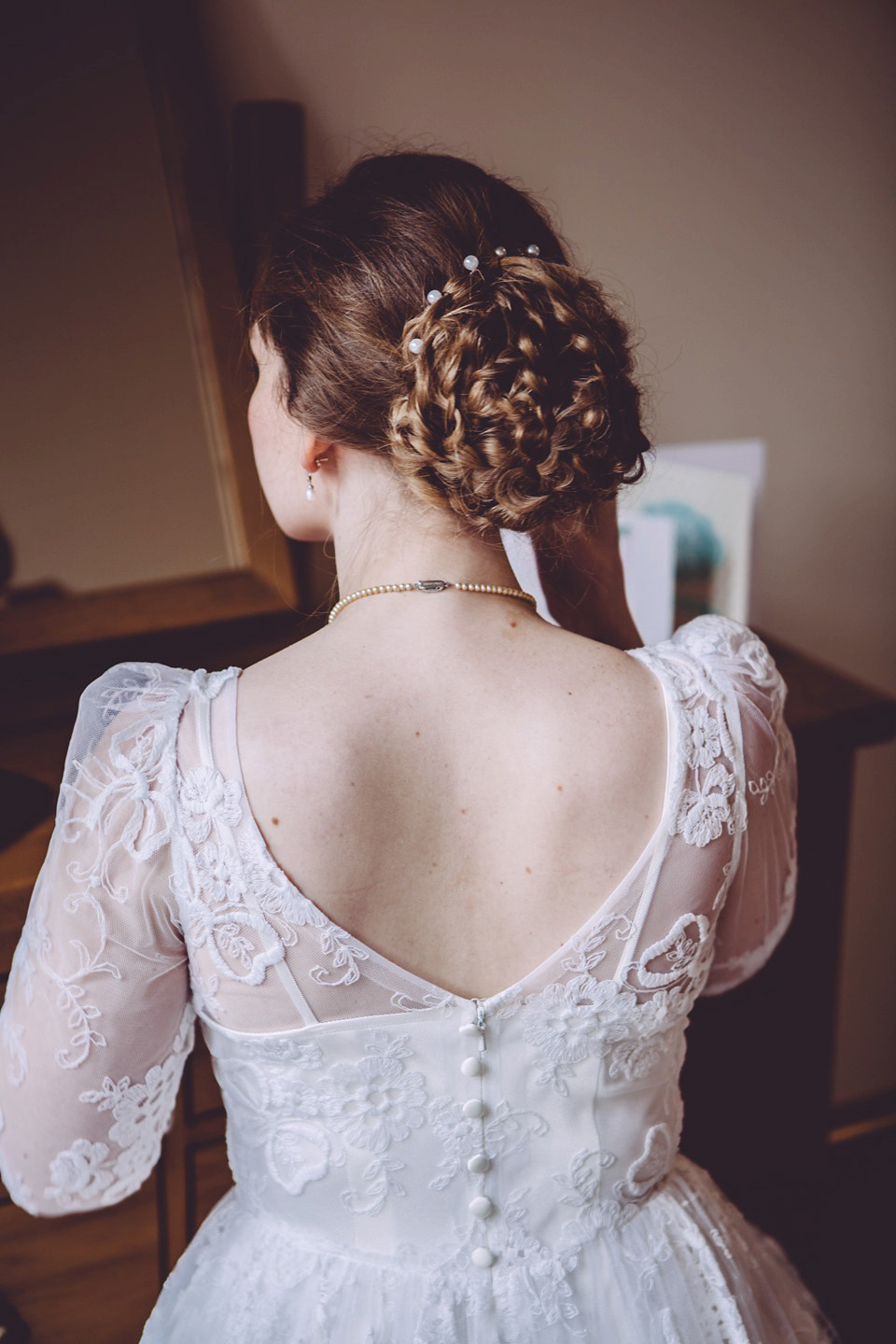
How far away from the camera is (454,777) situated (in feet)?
2.38

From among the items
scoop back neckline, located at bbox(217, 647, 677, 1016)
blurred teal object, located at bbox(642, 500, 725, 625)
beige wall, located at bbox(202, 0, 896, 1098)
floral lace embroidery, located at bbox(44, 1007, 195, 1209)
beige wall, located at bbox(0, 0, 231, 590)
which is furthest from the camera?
blurred teal object, located at bbox(642, 500, 725, 625)

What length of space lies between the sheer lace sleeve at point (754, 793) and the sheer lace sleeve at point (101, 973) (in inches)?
16.8

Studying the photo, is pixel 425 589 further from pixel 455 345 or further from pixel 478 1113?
pixel 478 1113

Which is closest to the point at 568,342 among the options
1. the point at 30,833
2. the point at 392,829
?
the point at 392,829

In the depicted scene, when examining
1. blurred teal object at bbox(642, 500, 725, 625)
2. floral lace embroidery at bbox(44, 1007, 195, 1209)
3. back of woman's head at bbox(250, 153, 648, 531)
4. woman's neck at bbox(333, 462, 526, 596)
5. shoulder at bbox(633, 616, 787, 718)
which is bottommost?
floral lace embroidery at bbox(44, 1007, 195, 1209)

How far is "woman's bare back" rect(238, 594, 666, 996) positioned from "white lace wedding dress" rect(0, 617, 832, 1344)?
0.8 inches

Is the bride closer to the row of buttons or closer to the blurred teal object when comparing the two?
the row of buttons

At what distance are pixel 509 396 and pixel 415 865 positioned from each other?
1.09 ft

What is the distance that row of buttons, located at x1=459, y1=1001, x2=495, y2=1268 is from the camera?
76 cm

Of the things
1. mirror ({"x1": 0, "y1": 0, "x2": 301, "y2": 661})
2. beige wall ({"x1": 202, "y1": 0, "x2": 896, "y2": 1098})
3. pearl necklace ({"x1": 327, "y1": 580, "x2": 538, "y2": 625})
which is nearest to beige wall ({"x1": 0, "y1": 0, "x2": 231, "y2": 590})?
mirror ({"x1": 0, "y1": 0, "x2": 301, "y2": 661})

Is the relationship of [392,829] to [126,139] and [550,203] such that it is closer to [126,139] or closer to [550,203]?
[126,139]

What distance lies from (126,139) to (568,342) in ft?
2.22

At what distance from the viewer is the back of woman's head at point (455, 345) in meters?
0.72

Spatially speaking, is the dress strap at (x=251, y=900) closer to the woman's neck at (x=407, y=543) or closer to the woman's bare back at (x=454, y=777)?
the woman's bare back at (x=454, y=777)
